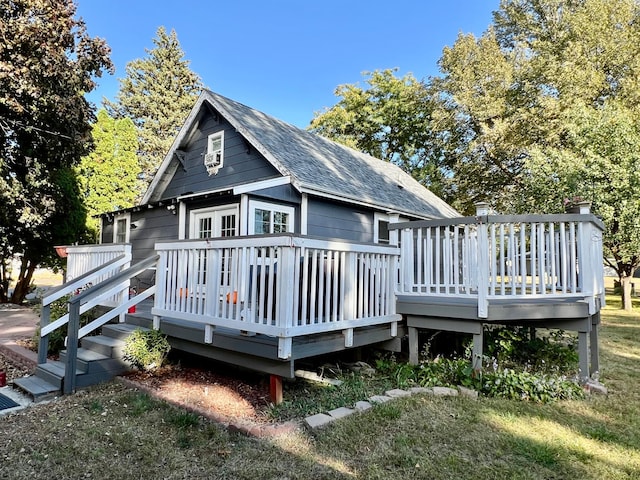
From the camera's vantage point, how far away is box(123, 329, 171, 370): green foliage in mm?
4684

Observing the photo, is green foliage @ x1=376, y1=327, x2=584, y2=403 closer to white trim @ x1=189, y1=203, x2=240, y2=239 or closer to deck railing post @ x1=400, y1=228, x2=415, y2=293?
deck railing post @ x1=400, y1=228, x2=415, y2=293

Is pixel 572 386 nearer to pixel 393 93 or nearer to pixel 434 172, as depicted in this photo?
pixel 434 172

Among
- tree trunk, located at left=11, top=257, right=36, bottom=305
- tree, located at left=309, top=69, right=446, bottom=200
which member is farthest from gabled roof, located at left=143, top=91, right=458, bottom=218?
tree, located at left=309, top=69, right=446, bottom=200

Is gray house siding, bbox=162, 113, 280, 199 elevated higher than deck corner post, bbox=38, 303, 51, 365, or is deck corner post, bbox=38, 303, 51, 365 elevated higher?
gray house siding, bbox=162, 113, 280, 199

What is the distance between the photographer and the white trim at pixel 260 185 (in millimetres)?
6593

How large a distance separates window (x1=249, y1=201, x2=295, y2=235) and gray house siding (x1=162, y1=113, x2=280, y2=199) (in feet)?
2.59

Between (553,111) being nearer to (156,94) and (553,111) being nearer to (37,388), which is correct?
(37,388)

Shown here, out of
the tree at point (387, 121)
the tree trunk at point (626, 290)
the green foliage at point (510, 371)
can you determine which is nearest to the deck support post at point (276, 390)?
the green foliage at point (510, 371)

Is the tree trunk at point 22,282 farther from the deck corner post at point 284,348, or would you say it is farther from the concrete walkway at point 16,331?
the deck corner post at point 284,348

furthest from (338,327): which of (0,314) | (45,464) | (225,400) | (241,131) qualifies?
(0,314)

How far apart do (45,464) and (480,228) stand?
14.7ft

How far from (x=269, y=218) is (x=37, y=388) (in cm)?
462

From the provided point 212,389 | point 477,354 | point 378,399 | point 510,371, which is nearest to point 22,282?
point 212,389

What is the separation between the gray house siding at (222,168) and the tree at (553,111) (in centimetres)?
1014
